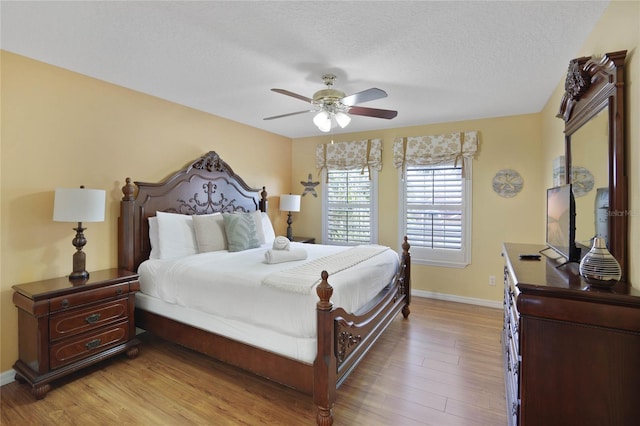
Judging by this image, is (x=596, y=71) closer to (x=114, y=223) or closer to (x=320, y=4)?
(x=320, y=4)

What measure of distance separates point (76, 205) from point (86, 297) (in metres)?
0.72

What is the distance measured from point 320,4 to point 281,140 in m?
3.66

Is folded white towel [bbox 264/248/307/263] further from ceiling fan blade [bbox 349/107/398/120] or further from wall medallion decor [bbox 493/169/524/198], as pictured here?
wall medallion decor [bbox 493/169/524/198]

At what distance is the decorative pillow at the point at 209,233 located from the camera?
3318mm

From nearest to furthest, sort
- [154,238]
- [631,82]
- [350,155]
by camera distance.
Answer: [631,82]
[154,238]
[350,155]

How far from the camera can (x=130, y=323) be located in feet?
8.93

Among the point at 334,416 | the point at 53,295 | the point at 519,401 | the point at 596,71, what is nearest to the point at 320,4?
the point at 596,71

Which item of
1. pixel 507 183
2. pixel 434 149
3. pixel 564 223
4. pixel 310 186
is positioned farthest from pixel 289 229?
pixel 564 223

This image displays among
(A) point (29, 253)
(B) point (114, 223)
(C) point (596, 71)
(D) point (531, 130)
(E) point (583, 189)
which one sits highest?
(D) point (531, 130)

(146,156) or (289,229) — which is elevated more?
(146,156)

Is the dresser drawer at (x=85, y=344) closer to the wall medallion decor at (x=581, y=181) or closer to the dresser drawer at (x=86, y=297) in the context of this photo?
the dresser drawer at (x=86, y=297)

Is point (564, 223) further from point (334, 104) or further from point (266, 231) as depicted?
point (266, 231)

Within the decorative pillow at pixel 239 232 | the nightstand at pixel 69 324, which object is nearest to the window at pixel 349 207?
the decorative pillow at pixel 239 232

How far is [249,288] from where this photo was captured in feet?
7.36
